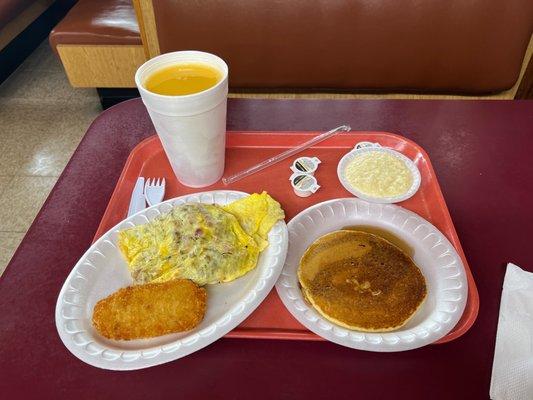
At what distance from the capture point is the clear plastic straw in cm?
122

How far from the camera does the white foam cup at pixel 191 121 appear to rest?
0.94 meters

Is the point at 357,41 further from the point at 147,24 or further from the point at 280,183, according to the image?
the point at 280,183

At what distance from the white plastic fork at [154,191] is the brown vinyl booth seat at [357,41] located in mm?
1195

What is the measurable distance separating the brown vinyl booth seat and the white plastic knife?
122cm

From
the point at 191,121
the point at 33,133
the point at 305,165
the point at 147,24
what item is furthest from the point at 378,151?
the point at 33,133

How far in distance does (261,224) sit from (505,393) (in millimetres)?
608

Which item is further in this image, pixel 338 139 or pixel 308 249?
pixel 338 139

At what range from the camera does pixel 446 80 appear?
2189mm

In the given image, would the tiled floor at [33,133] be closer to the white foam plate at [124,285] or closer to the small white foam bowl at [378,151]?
the white foam plate at [124,285]

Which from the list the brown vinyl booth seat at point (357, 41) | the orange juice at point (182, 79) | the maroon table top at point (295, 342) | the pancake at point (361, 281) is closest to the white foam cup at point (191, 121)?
the orange juice at point (182, 79)

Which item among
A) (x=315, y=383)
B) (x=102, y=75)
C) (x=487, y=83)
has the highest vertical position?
(x=315, y=383)

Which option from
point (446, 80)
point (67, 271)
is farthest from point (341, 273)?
point (446, 80)

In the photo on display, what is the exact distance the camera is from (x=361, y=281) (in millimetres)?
901

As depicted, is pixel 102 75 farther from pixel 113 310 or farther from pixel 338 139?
pixel 113 310
